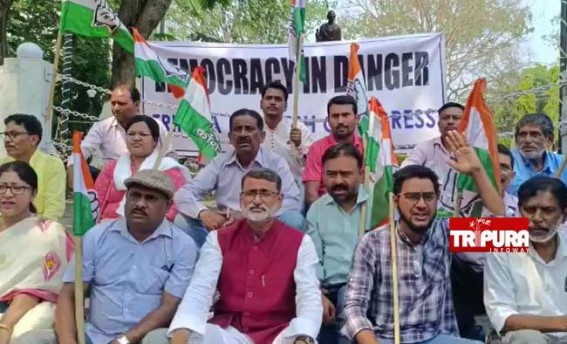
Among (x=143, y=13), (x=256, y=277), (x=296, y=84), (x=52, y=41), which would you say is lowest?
(x=256, y=277)

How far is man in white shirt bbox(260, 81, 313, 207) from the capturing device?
245 inches

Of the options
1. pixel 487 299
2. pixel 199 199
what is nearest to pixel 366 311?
pixel 487 299

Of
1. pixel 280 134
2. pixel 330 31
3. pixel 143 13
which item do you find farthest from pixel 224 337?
pixel 143 13

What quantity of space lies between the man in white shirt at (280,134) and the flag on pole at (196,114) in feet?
2.45

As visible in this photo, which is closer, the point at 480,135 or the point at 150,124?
the point at 480,135

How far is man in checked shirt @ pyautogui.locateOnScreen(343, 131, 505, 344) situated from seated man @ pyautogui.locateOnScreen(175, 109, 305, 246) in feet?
3.34

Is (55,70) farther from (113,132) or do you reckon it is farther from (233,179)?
(233,179)

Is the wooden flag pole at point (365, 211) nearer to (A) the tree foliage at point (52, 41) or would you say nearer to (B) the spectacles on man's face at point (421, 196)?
(B) the spectacles on man's face at point (421, 196)

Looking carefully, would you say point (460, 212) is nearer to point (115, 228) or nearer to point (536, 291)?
point (536, 291)

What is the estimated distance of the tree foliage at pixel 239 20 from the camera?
71.6ft

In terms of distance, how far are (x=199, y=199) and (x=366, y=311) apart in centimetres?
174

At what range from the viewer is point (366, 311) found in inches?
163

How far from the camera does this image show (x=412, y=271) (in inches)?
164

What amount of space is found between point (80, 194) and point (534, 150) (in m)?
3.23
